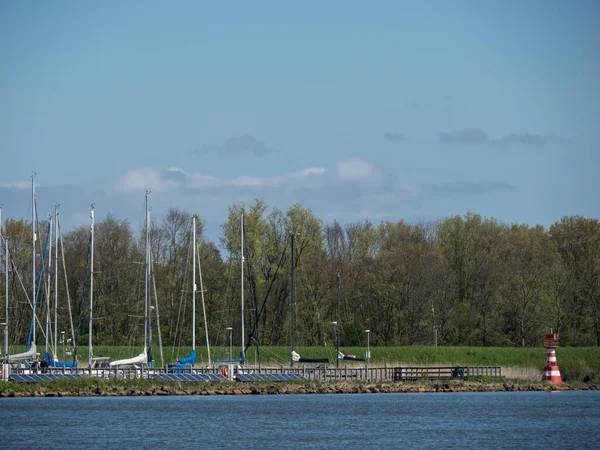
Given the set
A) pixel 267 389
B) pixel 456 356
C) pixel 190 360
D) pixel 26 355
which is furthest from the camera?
pixel 456 356

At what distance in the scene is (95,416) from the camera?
5134 cm

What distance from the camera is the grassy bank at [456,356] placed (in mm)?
81688

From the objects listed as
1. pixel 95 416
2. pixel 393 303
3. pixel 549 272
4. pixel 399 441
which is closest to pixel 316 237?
pixel 393 303

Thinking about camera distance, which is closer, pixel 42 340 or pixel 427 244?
pixel 42 340

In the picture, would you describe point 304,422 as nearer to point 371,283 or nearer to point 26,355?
point 26,355

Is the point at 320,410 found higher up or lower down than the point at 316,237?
lower down

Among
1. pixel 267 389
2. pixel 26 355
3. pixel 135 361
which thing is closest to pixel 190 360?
pixel 135 361

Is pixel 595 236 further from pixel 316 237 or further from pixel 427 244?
pixel 316 237

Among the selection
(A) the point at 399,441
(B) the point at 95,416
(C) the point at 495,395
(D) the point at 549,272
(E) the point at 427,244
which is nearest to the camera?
(A) the point at 399,441

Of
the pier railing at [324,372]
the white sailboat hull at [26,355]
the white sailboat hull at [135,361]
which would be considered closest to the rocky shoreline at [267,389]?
the pier railing at [324,372]

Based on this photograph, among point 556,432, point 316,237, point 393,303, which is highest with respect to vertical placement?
point 316,237

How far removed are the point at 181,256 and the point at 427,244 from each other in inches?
834

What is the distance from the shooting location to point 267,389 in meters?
66.1

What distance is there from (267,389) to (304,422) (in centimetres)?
1710
